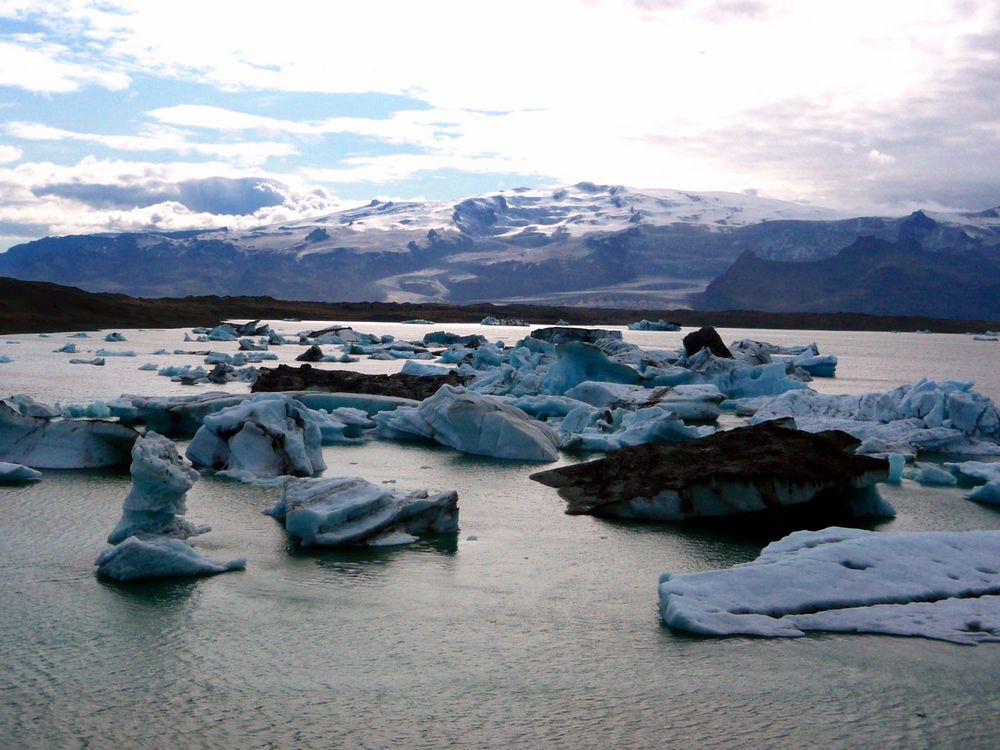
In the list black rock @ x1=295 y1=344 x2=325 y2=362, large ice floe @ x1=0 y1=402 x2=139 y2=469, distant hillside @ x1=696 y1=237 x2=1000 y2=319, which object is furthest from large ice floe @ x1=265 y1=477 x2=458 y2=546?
distant hillside @ x1=696 y1=237 x2=1000 y2=319

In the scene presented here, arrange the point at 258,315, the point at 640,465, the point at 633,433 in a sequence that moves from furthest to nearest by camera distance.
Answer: the point at 258,315 < the point at 633,433 < the point at 640,465

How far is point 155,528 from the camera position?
816 cm

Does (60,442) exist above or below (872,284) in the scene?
below

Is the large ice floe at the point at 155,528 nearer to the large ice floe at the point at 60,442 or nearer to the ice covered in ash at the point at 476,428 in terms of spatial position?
the large ice floe at the point at 60,442

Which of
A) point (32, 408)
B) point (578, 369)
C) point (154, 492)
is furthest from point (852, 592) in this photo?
point (578, 369)

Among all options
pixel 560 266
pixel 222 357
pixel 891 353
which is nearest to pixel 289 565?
pixel 222 357

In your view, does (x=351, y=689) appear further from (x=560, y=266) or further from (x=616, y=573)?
(x=560, y=266)

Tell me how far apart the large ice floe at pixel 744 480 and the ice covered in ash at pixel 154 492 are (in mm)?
3680

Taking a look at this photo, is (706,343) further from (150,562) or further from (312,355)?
(150,562)

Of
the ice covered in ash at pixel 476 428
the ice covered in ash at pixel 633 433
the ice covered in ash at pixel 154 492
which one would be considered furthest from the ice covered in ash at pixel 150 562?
the ice covered in ash at pixel 633 433

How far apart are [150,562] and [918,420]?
11.9 meters

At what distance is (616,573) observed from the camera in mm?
7902

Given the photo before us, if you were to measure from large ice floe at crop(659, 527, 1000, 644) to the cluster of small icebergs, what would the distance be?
14mm

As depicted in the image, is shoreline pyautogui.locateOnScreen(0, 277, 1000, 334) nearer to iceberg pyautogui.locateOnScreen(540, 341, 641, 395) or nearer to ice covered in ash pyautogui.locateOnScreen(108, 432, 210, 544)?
iceberg pyautogui.locateOnScreen(540, 341, 641, 395)
